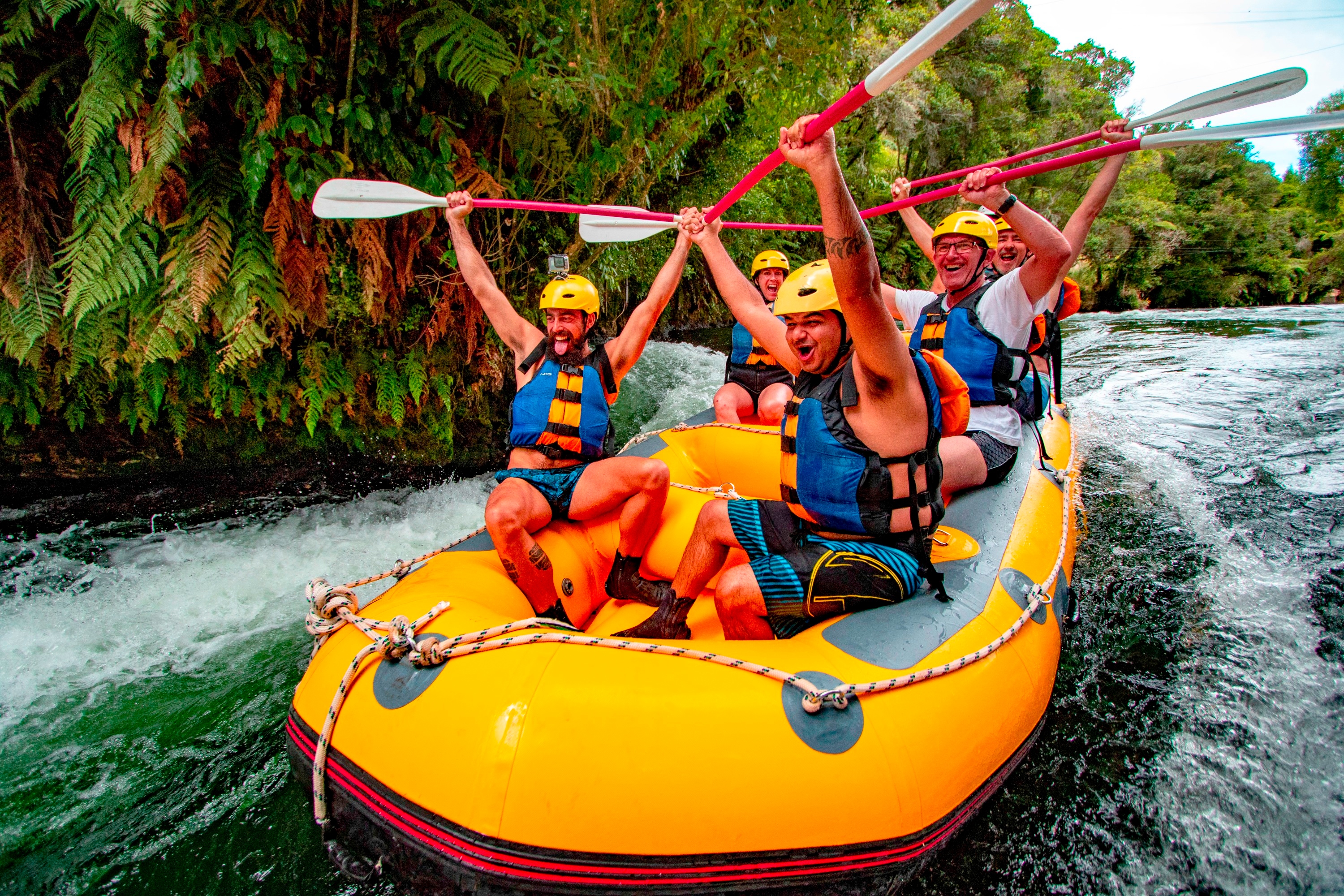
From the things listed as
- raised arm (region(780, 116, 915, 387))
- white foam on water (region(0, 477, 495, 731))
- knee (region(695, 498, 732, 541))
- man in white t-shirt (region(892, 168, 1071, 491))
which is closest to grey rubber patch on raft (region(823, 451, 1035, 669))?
man in white t-shirt (region(892, 168, 1071, 491))

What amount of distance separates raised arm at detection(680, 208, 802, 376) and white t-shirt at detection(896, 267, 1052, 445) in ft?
3.90

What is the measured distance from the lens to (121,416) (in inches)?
153

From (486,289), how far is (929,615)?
2.68 metres

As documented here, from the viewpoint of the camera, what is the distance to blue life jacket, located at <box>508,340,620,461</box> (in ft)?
9.97

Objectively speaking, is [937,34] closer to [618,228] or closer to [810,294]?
[810,294]

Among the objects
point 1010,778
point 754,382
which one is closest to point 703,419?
point 754,382

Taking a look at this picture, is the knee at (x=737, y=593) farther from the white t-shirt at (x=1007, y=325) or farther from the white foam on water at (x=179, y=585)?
the white foam on water at (x=179, y=585)

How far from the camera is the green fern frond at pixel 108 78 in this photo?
294cm

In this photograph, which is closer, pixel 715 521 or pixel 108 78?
pixel 715 521

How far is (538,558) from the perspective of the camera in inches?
106

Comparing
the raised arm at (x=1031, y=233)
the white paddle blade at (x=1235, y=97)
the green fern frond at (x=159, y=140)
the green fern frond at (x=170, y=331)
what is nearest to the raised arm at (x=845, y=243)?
the raised arm at (x=1031, y=233)


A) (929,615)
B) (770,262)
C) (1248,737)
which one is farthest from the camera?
(770,262)

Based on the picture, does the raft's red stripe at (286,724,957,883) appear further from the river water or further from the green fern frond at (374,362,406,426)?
the green fern frond at (374,362,406,426)

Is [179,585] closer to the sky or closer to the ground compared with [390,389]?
closer to the ground
